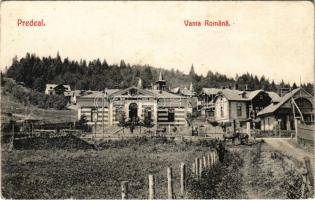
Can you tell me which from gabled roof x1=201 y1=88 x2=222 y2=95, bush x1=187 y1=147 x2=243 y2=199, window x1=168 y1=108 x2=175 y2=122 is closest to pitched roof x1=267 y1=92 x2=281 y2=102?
window x1=168 y1=108 x2=175 y2=122

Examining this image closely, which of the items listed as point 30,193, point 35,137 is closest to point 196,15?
point 30,193

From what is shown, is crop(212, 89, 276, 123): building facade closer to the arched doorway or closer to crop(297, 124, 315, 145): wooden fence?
the arched doorway

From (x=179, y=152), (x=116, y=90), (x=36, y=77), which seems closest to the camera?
(x=179, y=152)

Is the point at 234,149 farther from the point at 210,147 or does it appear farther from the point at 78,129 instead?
the point at 78,129

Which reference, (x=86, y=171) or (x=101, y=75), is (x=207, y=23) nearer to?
(x=86, y=171)

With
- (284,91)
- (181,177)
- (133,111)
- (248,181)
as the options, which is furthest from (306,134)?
(133,111)

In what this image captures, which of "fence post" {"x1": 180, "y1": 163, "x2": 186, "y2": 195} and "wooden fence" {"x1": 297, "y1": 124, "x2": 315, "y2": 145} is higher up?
"wooden fence" {"x1": 297, "y1": 124, "x2": 315, "y2": 145}

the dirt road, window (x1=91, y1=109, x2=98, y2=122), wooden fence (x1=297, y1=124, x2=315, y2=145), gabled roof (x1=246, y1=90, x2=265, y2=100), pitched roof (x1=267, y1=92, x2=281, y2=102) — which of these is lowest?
the dirt road
